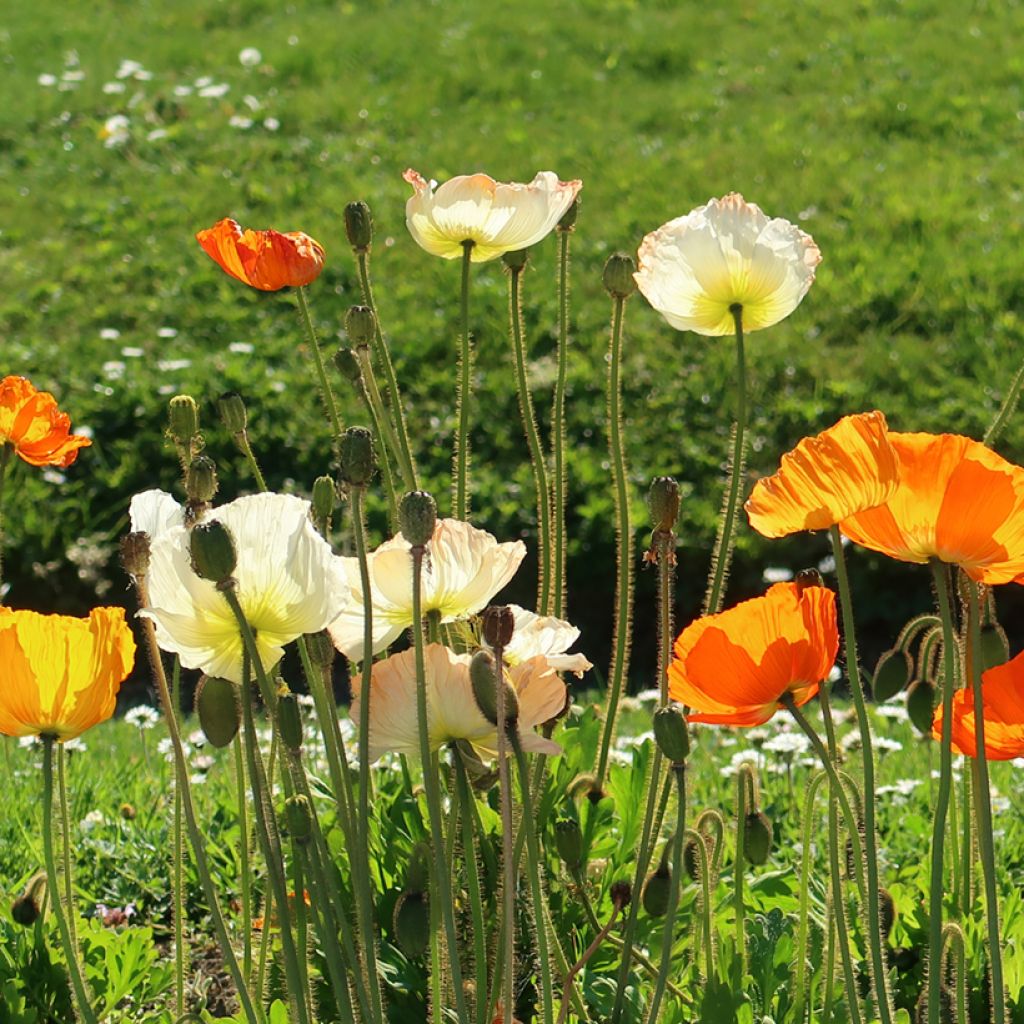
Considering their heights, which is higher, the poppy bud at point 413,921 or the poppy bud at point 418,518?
the poppy bud at point 418,518

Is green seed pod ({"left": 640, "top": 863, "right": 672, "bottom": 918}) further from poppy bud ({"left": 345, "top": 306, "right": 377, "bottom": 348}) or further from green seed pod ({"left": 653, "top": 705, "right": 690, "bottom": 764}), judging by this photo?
poppy bud ({"left": 345, "top": 306, "right": 377, "bottom": 348})

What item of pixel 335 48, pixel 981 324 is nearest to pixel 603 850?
pixel 981 324

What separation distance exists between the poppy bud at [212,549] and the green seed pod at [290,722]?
7.0 inches

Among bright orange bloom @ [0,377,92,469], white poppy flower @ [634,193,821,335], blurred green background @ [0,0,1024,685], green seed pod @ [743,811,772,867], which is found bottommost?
blurred green background @ [0,0,1024,685]

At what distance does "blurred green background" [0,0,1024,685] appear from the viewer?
4.68m

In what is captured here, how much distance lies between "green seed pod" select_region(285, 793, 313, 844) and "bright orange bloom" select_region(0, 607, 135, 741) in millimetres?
183

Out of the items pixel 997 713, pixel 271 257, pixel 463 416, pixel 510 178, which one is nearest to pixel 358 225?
pixel 271 257

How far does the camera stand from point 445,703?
1238 mm

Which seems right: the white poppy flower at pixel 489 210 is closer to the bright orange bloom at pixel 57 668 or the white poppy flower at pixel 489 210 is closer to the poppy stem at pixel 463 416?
the poppy stem at pixel 463 416

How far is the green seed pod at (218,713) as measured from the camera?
123 cm

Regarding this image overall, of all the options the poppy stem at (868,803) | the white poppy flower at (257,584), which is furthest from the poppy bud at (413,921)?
the poppy stem at (868,803)

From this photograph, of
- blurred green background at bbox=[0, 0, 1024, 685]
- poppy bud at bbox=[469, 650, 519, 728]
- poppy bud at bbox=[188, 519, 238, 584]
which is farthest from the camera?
blurred green background at bbox=[0, 0, 1024, 685]

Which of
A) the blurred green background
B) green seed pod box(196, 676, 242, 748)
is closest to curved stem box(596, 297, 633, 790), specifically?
green seed pod box(196, 676, 242, 748)

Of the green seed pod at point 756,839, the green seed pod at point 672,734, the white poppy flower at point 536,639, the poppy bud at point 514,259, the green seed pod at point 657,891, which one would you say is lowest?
the green seed pod at point 756,839
